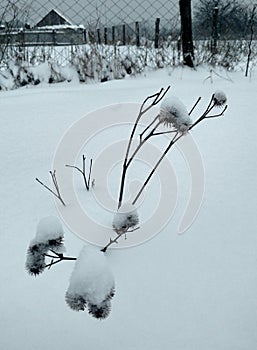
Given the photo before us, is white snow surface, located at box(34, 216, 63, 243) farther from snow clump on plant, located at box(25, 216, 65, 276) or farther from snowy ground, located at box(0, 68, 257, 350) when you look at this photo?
snowy ground, located at box(0, 68, 257, 350)

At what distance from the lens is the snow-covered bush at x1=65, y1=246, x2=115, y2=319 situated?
500mm

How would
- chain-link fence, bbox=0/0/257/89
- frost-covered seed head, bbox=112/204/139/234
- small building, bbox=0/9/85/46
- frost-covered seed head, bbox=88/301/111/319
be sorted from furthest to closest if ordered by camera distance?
small building, bbox=0/9/85/46
chain-link fence, bbox=0/0/257/89
frost-covered seed head, bbox=112/204/139/234
frost-covered seed head, bbox=88/301/111/319

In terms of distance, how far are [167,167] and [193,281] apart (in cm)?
54

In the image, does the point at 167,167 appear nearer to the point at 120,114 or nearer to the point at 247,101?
the point at 120,114

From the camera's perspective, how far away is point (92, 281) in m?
0.51

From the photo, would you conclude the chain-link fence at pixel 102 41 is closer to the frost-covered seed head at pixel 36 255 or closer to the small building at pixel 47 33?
the small building at pixel 47 33

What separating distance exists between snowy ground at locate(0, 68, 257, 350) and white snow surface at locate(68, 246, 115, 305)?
21 centimetres

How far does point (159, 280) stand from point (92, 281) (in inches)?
12.0

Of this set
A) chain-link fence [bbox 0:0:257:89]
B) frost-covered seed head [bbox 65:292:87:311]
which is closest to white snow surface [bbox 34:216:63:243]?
frost-covered seed head [bbox 65:292:87:311]

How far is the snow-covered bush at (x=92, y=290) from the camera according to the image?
1.64 ft

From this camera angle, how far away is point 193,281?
2.56ft

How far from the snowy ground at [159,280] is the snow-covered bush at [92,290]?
0.19 m

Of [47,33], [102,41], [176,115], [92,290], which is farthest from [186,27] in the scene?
[92,290]

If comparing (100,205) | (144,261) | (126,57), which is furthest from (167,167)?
(126,57)
